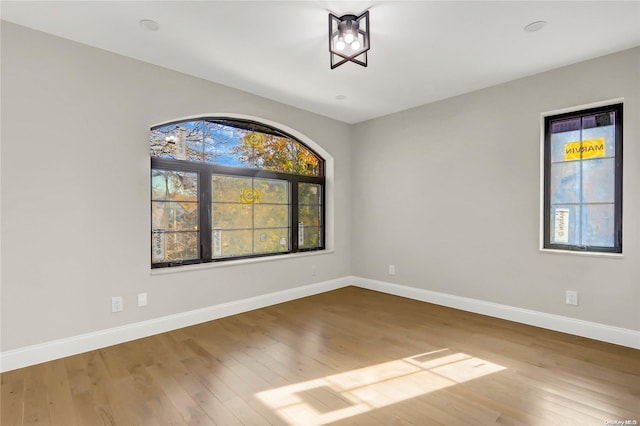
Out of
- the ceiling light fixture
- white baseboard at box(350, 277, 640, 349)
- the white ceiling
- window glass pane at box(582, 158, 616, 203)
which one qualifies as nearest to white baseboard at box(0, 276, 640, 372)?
white baseboard at box(350, 277, 640, 349)

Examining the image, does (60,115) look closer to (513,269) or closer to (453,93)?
(453,93)

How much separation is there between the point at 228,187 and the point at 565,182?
377cm

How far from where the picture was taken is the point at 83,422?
1826 millimetres

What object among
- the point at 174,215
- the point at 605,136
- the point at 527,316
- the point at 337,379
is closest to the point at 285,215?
the point at 174,215

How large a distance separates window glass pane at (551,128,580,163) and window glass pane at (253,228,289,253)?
3.37 m

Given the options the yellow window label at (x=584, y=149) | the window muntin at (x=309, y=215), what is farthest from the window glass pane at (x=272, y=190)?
the yellow window label at (x=584, y=149)

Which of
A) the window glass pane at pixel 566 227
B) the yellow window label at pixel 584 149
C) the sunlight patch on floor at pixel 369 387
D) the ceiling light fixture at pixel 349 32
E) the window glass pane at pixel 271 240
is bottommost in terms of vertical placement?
the sunlight patch on floor at pixel 369 387

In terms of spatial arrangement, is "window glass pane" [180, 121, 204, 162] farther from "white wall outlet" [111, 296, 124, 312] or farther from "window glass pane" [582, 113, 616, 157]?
"window glass pane" [582, 113, 616, 157]

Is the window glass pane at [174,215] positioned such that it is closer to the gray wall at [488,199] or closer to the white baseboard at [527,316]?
the gray wall at [488,199]

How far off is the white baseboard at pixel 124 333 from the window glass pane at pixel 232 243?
0.60 meters

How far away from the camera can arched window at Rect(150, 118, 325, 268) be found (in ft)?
11.1

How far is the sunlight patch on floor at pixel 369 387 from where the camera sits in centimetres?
195

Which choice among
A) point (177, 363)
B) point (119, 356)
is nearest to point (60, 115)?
point (119, 356)

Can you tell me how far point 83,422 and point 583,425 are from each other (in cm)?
289
